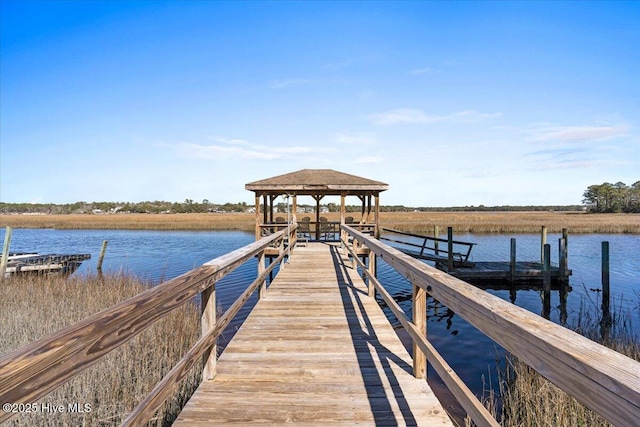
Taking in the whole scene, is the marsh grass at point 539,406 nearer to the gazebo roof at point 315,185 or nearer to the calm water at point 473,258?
the calm water at point 473,258

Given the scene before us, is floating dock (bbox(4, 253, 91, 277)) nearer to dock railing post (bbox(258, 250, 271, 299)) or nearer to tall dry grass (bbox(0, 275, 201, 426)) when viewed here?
tall dry grass (bbox(0, 275, 201, 426))

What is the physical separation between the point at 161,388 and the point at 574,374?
184cm

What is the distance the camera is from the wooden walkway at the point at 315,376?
2305mm

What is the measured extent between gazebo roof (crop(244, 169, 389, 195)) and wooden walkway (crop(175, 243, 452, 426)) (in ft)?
27.2

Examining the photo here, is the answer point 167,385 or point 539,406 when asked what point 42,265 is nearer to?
point 167,385

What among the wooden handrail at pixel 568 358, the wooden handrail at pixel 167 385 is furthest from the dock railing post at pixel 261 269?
the wooden handrail at pixel 568 358

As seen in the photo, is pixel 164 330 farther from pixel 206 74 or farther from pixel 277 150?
pixel 277 150

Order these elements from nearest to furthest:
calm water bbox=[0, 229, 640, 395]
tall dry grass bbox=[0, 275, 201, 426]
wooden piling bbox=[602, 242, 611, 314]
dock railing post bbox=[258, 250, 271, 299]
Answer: tall dry grass bbox=[0, 275, 201, 426], dock railing post bbox=[258, 250, 271, 299], calm water bbox=[0, 229, 640, 395], wooden piling bbox=[602, 242, 611, 314]

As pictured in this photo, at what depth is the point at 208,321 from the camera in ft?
8.97

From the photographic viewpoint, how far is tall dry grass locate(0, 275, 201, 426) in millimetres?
2963

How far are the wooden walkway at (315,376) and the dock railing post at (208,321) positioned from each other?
83 mm

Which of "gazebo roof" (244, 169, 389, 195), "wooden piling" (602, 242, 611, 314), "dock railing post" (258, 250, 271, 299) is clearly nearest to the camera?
"dock railing post" (258, 250, 271, 299)

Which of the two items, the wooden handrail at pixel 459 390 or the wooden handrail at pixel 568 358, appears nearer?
the wooden handrail at pixel 568 358

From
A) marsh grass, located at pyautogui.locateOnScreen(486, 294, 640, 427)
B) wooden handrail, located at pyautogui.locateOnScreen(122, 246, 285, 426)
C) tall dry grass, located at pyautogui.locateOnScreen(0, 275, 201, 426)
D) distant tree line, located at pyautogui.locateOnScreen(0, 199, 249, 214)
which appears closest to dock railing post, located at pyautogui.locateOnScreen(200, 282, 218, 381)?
wooden handrail, located at pyautogui.locateOnScreen(122, 246, 285, 426)
